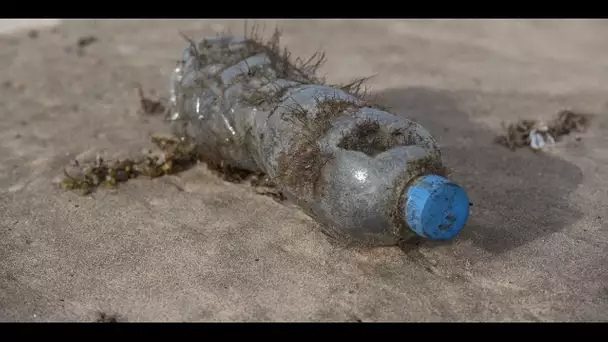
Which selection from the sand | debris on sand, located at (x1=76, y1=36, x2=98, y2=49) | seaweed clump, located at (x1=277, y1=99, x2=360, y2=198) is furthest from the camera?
debris on sand, located at (x1=76, y1=36, x2=98, y2=49)

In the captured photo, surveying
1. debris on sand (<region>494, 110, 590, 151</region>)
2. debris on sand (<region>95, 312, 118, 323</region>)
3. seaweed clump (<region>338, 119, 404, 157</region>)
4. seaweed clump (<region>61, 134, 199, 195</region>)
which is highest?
seaweed clump (<region>338, 119, 404, 157</region>)

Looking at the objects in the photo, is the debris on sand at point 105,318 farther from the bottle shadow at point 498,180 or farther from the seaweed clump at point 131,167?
the bottle shadow at point 498,180

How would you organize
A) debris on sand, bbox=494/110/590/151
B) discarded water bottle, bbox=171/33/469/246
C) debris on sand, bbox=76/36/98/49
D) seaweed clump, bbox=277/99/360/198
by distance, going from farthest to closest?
debris on sand, bbox=76/36/98/49, debris on sand, bbox=494/110/590/151, seaweed clump, bbox=277/99/360/198, discarded water bottle, bbox=171/33/469/246

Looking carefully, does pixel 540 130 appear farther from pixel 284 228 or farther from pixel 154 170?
pixel 154 170

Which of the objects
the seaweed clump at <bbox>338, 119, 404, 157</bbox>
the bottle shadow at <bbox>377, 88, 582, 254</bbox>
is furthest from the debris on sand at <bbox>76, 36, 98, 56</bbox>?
the seaweed clump at <bbox>338, 119, 404, 157</bbox>

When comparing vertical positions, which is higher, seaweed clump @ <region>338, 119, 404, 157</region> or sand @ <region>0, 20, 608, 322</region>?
seaweed clump @ <region>338, 119, 404, 157</region>

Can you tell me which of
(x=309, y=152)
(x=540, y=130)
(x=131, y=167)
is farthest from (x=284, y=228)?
(x=540, y=130)

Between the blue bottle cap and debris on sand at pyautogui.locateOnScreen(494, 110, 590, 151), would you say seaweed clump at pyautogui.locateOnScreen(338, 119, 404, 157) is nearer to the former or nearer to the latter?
the blue bottle cap
